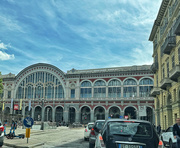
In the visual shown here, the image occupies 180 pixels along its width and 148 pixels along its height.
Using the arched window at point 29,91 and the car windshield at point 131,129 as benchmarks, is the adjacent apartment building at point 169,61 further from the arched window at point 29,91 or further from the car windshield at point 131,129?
the arched window at point 29,91

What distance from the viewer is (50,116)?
61.1m

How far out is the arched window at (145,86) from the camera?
52.5 meters

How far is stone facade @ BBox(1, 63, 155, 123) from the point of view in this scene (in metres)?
53.0

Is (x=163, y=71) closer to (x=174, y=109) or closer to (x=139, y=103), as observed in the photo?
(x=174, y=109)

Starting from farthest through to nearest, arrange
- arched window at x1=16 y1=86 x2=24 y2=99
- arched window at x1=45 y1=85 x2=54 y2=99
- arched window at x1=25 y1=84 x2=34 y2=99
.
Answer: arched window at x1=16 y1=86 x2=24 y2=99 → arched window at x1=25 y1=84 x2=34 y2=99 → arched window at x1=45 y1=85 x2=54 y2=99

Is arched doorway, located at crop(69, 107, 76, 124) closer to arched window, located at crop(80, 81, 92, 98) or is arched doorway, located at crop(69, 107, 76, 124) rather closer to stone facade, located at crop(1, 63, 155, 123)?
stone facade, located at crop(1, 63, 155, 123)

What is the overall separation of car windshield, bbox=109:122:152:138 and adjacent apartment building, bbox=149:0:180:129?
15357mm

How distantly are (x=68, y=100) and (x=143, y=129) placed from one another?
52.1 metres

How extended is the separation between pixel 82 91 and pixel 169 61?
34.3m

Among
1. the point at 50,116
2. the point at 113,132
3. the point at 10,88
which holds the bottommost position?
the point at 50,116

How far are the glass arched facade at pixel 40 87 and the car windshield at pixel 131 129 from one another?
53711 millimetres

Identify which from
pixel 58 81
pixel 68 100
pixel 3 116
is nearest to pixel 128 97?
pixel 68 100

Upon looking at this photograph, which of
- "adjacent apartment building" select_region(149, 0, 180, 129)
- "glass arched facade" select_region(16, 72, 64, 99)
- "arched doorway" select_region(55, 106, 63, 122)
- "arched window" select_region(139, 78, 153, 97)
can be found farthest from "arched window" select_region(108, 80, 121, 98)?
"adjacent apartment building" select_region(149, 0, 180, 129)

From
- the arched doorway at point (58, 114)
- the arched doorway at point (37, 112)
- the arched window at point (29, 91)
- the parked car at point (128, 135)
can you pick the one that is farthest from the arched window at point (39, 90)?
the parked car at point (128, 135)
